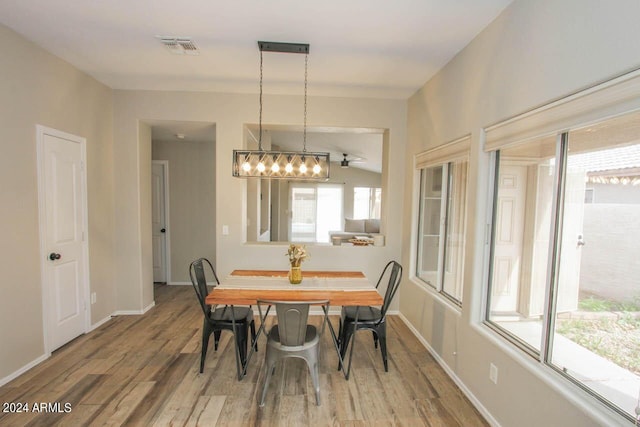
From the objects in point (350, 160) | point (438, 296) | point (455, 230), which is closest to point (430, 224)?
point (455, 230)

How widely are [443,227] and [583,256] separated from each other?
58.0 inches

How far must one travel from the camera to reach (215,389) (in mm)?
2264

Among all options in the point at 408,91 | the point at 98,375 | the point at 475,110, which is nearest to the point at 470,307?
the point at 475,110

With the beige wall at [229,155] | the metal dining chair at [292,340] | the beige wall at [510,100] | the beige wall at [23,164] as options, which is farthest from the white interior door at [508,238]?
the beige wall at [23,164]

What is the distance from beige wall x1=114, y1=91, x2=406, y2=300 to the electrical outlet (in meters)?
1.89

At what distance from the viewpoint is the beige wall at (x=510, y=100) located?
1.31 m

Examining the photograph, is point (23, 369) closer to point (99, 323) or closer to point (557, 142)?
point (99, 323)

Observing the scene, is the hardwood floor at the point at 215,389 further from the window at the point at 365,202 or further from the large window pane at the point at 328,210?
the window at the point at 365,202

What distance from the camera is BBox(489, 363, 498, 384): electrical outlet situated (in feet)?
6.31

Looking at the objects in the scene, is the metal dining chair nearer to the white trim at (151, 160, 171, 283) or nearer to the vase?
the vase

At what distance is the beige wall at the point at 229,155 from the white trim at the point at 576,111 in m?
1.89

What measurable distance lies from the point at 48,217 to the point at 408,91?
4.01 meters

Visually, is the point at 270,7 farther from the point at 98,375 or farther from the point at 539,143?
the point at 98,375

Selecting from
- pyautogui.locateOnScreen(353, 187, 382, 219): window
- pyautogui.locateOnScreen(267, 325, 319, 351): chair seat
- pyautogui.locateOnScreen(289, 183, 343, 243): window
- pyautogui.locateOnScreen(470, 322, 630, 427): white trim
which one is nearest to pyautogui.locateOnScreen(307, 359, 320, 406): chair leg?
pyautogui.locateOnScreen(267, 325, 319, 351): chair seat
